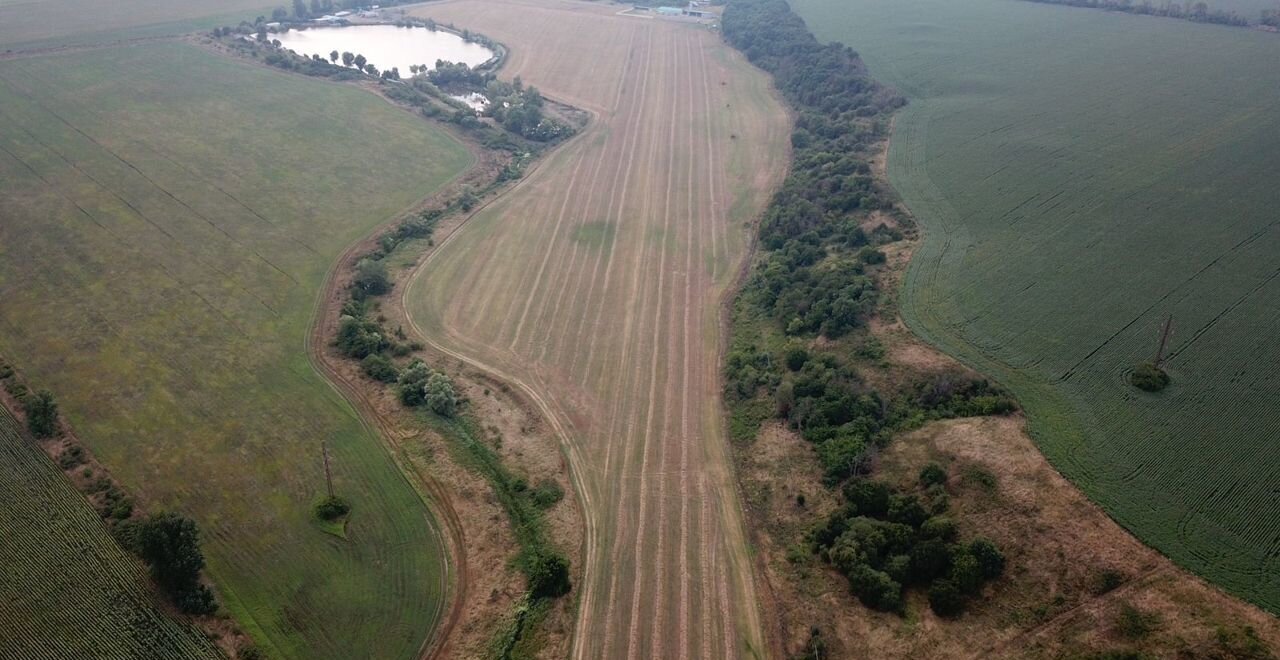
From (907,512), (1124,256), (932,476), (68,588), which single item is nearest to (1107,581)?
(907,512)

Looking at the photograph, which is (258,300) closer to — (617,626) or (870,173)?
(617,626)

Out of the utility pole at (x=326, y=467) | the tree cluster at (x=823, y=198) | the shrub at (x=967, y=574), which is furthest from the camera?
the tree cluster at (x=823, y=198)

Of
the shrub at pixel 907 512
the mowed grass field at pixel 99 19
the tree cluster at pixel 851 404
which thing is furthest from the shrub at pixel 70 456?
the mowed grass field at pixel 99 19

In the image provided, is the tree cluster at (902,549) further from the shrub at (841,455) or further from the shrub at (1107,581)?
the shrub at (1107,581)

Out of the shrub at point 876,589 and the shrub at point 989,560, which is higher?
the shrub at point 989,560

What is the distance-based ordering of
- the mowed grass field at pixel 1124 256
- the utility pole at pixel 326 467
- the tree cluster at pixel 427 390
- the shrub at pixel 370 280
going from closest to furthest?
1. the mowed grass field at pixel 1124 256
2. the utility pole at pixel 326 467
3. the tree cluster at pixel 427 390
4. the shrub at pixel 370 280

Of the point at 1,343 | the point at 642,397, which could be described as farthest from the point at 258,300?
the point at 642,397
